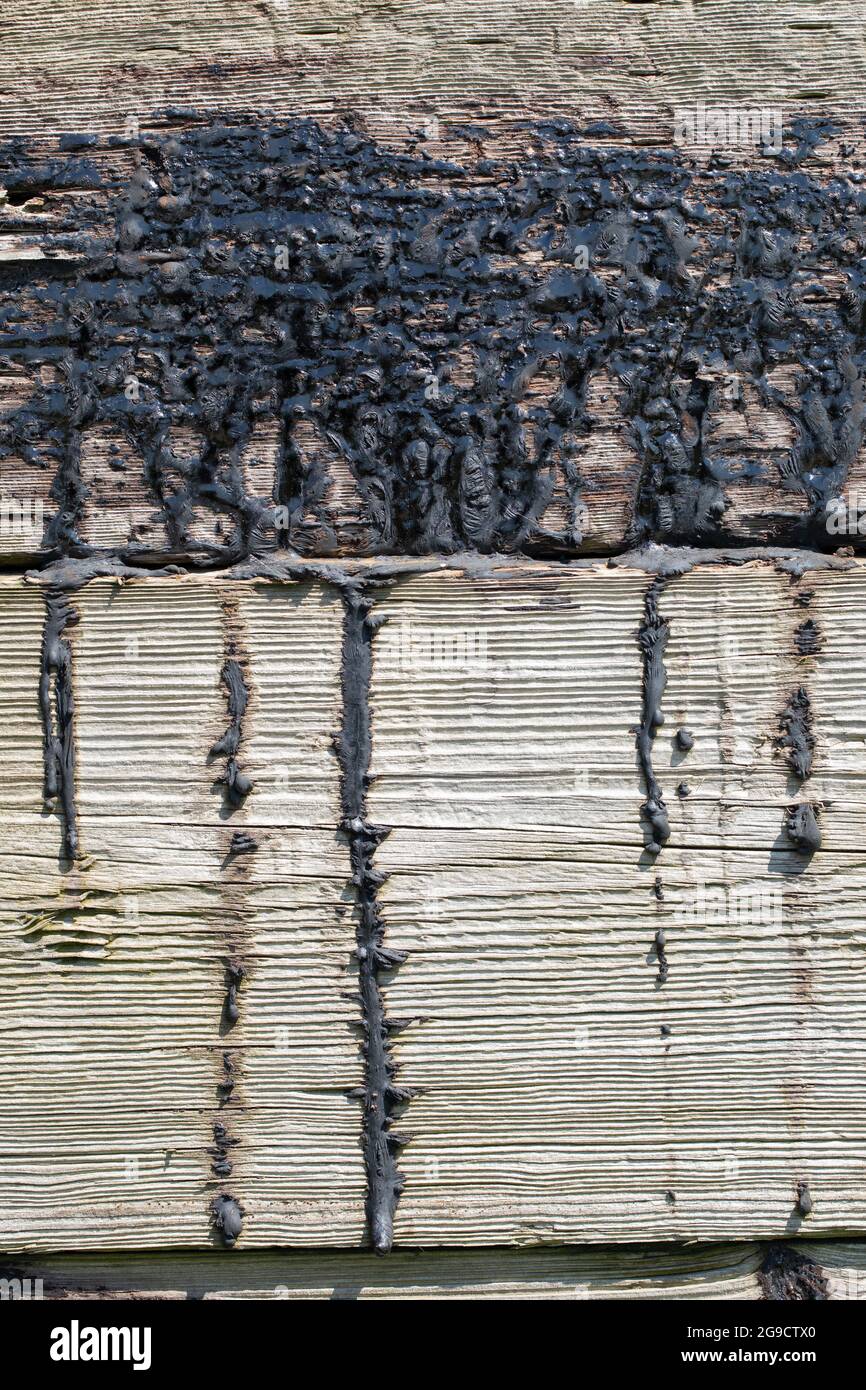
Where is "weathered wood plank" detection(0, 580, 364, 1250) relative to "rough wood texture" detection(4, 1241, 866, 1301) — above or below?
above

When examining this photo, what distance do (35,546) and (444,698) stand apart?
68 cm

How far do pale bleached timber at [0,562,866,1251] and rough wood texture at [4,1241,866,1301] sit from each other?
6 cm

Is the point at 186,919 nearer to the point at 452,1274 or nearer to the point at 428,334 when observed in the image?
the point at 452,1274

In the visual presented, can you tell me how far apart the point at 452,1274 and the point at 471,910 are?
1.90ft

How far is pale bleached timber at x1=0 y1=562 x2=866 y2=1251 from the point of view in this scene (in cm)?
117

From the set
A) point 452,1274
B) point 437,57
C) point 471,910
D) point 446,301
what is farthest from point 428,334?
point 452,1274

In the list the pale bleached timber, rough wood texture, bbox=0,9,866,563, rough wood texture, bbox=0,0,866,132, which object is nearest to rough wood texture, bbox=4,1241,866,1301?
the pale bleached timber

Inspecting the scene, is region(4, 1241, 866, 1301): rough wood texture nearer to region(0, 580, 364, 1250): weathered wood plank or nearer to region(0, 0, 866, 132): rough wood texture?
region(0, 580, 364, 1250): weathered wood plank

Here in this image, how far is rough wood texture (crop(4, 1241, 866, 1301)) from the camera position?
1.21 m

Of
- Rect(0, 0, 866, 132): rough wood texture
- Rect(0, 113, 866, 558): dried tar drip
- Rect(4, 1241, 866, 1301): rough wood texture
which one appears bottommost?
Rect(4, 1241, 866, 1301): rough wood texture

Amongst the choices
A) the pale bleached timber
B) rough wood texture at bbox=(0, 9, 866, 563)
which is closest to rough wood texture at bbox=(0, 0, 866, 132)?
rough wood texture at bbox=(0, 9, 866, 563)

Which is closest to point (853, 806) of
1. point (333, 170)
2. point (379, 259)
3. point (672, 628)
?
point (672, 628)

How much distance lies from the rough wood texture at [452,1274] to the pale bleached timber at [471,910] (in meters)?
0.06

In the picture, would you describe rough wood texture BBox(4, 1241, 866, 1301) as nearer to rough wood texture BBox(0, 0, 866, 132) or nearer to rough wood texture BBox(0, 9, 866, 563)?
rough wood texture BBox(0, 9, 866, 563)
